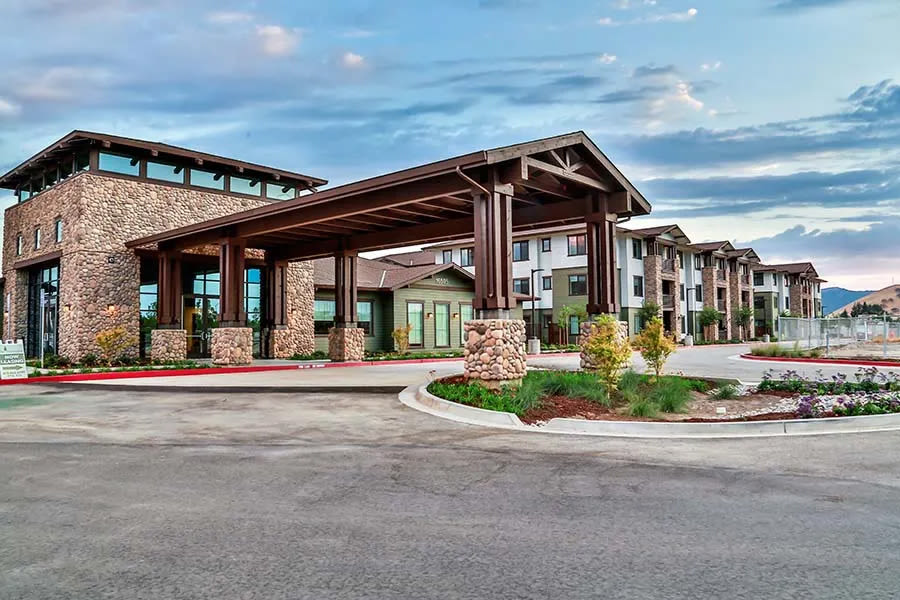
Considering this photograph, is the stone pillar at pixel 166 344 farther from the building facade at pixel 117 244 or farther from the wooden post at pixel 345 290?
the wooden post at pixel 345 290

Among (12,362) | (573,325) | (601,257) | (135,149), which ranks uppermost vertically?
(135,149)

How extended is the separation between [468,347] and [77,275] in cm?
1792

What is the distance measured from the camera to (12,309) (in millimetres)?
28719

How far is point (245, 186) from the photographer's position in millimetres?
28594

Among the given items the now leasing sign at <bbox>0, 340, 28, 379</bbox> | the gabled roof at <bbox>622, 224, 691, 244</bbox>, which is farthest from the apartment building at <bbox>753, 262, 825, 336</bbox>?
the now leasing sign at <bbox>0, 340, 28, 379</bbox>

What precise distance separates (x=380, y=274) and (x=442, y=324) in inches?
173

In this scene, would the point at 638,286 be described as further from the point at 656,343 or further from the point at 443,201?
the point at 656,343

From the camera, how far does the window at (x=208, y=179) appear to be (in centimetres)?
2700

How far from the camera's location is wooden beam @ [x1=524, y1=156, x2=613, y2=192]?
13.7 m

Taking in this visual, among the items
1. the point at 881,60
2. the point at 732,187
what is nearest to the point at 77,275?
the point at 881,60

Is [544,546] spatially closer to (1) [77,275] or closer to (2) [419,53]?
(2) [419,53]

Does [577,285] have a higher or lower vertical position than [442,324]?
higher

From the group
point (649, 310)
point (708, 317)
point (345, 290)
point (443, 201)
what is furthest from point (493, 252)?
point (708, 317)

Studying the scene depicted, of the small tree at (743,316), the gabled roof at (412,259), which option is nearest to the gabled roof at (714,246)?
the small tree at (743,316)
